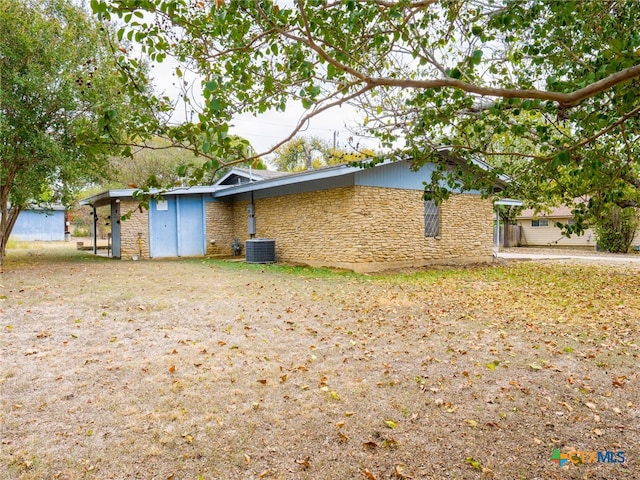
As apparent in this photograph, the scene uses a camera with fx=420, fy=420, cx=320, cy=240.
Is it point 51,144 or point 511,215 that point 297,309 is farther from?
point 511,215

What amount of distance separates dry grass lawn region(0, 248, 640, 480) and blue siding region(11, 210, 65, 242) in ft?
104

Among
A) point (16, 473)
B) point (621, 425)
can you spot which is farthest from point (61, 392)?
point (621, 425)

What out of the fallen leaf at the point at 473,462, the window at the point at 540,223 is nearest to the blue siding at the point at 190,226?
the fallen leaf at the point at 473,462

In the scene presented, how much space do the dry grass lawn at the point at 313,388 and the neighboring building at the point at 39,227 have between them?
104 feet

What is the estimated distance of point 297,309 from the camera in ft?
22.7

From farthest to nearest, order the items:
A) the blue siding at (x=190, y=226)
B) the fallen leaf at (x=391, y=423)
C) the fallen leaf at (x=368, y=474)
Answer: the blue siding at (x=190, y=226) → the fallen leaf at (x=391, y=423) → the fallen leaf at (x=368, y=474)

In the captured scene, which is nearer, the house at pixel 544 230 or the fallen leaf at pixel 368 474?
the fallen leaf at pixel 368 474

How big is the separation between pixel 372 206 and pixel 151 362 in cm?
895

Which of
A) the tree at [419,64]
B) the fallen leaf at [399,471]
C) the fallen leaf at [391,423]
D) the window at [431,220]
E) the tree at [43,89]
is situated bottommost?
the fallen leaf at [399,471]

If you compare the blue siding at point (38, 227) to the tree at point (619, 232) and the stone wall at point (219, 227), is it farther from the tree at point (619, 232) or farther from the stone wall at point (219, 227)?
the tree at point (619, 232)

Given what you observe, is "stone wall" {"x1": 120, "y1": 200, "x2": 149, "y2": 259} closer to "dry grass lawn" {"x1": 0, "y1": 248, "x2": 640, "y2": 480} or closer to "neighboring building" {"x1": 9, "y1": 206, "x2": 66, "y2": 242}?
"dry grass lawn" {"x1": 0, "y1": 248, "x2": 640, "y2": 480}

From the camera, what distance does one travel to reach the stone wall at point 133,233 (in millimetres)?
16344

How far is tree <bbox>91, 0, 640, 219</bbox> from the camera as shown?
8.07 ft

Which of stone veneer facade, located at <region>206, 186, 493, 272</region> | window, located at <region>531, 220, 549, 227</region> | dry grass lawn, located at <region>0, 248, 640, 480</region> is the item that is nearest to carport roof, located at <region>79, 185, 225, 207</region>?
stone veneer facade, located at <region>206, 186, 493, 272</region>
